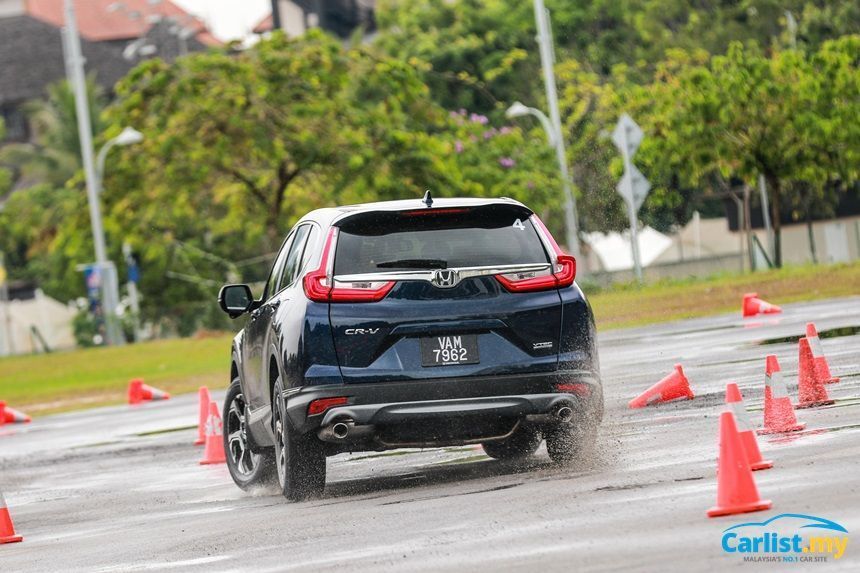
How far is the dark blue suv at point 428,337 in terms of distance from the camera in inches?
409

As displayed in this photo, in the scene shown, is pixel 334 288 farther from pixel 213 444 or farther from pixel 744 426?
pixel 213 444

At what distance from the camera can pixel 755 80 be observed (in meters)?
43.4

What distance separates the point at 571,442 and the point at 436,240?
1.49 metres

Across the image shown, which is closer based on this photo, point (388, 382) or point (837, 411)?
point (388, 382)

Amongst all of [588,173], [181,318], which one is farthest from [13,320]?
[588,173]

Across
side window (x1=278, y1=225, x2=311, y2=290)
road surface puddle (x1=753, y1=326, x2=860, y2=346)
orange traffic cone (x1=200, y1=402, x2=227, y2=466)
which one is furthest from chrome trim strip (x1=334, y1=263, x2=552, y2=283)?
road surface puddle (x1=753, y1=326, x2=860, y2=346)

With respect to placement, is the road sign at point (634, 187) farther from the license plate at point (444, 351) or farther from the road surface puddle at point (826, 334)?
the license plate at point (444, 351)

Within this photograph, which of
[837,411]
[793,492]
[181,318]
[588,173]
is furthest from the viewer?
[588,173]

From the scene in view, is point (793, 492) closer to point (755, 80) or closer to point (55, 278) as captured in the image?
point (755, 80)

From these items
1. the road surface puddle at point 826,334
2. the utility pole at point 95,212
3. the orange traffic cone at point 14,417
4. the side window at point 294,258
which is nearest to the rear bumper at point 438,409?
the side window at point 294,258

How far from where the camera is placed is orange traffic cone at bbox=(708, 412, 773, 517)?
8.03 m

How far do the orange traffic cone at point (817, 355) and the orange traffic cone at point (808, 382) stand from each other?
0.20 feet

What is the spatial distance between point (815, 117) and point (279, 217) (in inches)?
504

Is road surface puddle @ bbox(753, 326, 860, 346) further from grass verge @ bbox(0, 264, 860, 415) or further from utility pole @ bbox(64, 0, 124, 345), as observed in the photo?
utility pole @ bbox(64, 0, 124, 345)
